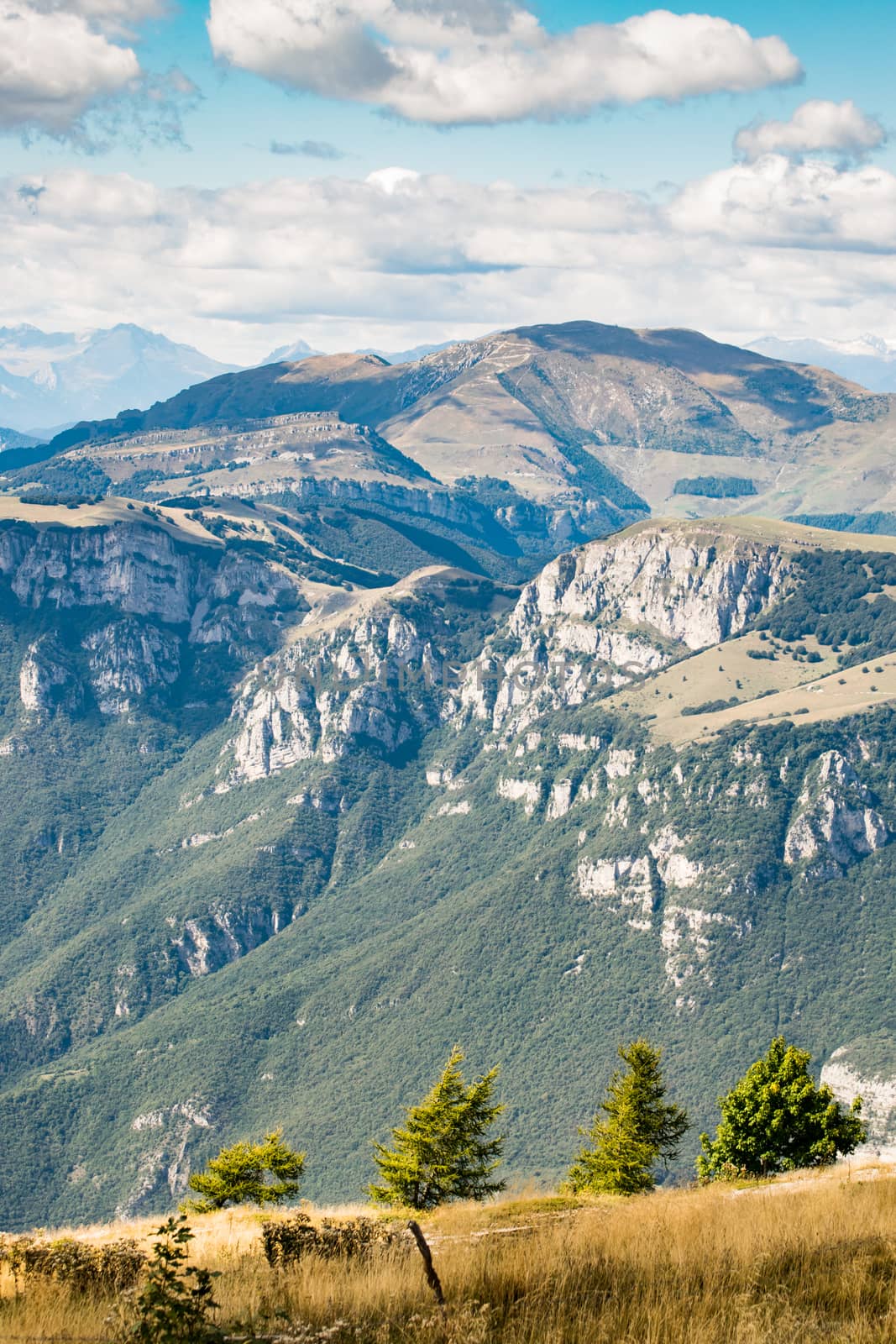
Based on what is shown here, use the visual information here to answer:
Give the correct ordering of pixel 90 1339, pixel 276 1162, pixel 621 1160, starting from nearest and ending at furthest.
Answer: pixel 90 1339 → pixel 276 1162 → pixel 621 1160

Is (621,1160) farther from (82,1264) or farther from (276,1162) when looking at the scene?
(82,1264)

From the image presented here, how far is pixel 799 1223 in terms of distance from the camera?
2470 centimetres

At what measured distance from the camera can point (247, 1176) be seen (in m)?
74.2

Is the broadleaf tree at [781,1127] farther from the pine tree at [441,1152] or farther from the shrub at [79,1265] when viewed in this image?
the shrub at [79,1265]

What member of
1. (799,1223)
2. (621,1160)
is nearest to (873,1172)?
(799,1223)

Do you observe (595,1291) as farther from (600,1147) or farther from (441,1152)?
(600,1147)

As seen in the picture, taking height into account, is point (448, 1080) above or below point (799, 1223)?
below

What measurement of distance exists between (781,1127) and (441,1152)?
19.5 metres

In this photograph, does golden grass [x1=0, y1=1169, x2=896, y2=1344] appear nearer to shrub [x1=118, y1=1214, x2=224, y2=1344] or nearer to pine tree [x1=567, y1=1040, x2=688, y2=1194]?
shrub [x1=118, y1=1214, x2=224, y2=1344]

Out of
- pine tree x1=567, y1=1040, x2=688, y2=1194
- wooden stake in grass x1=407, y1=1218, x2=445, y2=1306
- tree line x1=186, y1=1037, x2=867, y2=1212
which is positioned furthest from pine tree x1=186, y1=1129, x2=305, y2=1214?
wooden stake in grass x1=407, y1=1218, x2=445, y2=1306

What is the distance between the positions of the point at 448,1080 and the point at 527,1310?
2601 inches

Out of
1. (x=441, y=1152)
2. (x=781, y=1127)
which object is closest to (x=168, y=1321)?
(x=441, y=1152)

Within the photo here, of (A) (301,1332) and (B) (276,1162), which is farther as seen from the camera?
(B) (276,1162)

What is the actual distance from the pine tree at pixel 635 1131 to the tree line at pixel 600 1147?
94 millimetres
